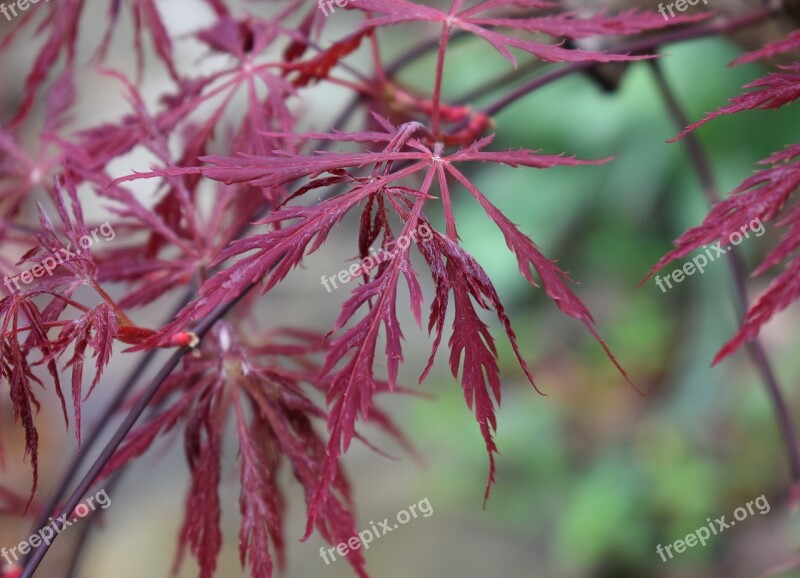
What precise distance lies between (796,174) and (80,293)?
215 centimetres

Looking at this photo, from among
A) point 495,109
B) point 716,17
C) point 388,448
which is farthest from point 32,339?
point 388,448

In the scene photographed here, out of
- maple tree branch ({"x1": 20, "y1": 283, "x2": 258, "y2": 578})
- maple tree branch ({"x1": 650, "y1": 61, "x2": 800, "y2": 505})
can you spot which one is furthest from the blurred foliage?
maple tree branch ({"x1": 20, "y1": 283, "x2": 258, "y2": 578})

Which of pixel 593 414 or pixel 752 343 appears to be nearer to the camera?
pixel 752 343

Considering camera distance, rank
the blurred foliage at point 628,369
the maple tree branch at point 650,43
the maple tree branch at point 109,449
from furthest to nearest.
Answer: the blurred foliage at point 628,369 < the maple tree branch at point 650,43 < the maple tree branch at point 109,449

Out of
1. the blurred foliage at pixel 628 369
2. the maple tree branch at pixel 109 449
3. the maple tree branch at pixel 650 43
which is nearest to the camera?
the maple tree branch at pixel 109 449

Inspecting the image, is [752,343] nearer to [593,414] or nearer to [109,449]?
[109,449]

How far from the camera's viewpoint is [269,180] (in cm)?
42

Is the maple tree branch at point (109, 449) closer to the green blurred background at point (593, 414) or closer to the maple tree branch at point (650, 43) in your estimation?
the maple tree branch at point (650, 43)

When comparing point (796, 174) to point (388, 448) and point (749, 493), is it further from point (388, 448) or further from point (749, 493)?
point (388, 448)

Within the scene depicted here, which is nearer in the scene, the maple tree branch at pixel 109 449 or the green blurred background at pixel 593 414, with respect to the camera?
the maple tree branch at pixel 109 449

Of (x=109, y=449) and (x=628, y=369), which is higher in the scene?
(x=628, y=369)

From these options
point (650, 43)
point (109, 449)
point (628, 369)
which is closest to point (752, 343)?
point (650, 43)

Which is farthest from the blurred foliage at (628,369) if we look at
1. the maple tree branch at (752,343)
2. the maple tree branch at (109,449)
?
the maple tree branch at (109,449)

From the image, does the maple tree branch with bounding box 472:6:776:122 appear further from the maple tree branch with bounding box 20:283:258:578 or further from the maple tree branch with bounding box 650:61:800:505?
the maple tree branch with bounding box 20:283:258:578
